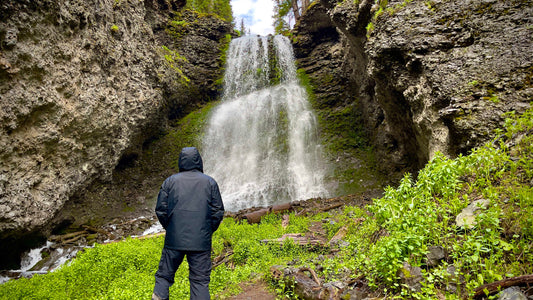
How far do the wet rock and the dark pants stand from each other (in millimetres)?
3287

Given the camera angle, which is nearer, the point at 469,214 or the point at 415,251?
the point at 415,251

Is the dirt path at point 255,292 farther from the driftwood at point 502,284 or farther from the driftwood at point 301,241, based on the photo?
the driftwood at point 502,284

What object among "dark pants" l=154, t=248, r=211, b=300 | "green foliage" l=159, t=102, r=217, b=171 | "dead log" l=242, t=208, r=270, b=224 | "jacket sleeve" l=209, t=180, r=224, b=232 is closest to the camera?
"dark pants" l=154, t=248, r=211, b=300

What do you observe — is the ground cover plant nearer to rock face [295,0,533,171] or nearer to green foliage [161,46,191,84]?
rock face [295,0,533,171]

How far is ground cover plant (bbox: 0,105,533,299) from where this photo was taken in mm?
2691

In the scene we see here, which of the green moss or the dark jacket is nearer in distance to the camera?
the dark jacket

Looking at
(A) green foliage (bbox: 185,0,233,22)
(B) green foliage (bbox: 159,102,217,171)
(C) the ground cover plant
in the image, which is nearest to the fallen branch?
(C) the ground cover plant

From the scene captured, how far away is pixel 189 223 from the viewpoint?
358 centimetres

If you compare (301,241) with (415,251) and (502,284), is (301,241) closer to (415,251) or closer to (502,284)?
(415,251)

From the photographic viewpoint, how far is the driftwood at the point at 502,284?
2.25 meters

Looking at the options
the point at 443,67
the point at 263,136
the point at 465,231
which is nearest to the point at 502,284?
the point at 465,231

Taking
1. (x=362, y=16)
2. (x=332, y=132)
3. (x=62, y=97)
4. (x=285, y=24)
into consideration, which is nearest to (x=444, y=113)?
(x=362, y=16)

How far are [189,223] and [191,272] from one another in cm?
66

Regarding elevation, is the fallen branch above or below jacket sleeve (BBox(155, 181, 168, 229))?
below
